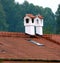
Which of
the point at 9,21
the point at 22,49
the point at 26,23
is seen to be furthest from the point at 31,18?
the point at 9,21

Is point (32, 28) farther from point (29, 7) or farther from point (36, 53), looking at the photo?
point (29, 7)

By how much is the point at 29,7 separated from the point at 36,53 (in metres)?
75.1

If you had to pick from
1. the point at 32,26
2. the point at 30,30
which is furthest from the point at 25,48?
the point at 32,26

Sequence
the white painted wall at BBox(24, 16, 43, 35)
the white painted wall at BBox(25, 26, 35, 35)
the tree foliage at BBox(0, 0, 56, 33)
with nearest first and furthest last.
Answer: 1. the white painted wall at BBox(25, 26, 35, 35)
2. the white painted wall at BBox(24, 16, 43, 35)
3. the tree foliage at BBox(0, 0, 56, 33)

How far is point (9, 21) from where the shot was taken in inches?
3465

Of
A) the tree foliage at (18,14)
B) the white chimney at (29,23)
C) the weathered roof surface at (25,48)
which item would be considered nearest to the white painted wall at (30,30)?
the white chimney at (29,23)

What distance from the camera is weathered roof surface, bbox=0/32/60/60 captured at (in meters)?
24.7

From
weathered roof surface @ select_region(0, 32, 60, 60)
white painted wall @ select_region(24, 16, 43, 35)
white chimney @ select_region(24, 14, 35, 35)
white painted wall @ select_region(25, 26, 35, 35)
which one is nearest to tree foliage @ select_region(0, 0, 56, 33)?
white painted wall @ select_region(24, 16, 43, 35)

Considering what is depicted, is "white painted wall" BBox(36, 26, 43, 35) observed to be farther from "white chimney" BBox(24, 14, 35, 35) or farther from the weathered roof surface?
the weathered roof surface

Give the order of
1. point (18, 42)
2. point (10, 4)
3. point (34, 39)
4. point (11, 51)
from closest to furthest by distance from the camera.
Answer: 1. point (11, 51)
2. point (18, 42)
3. point (34, 39)
4. point (10, 4)

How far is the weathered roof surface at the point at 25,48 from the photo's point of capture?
24669 mm

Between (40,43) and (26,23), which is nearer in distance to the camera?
(40,43)

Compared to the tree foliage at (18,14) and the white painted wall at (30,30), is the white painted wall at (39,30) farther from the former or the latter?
the tree foliage at (18,14)

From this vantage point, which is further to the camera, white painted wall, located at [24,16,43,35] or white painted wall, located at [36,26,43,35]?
white painted wall, located at [36,26,43,35]
